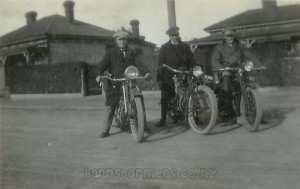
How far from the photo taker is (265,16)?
2886 centimetres

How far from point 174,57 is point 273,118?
2185 mm

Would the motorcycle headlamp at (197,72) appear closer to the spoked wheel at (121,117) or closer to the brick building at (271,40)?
the spoked wheel at (121,117)

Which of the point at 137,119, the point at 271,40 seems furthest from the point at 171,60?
the point at 271,40

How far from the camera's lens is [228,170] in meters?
4.52

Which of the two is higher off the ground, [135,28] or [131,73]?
[135,28]

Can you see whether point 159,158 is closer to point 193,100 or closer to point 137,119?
point 137,119

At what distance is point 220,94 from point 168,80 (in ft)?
3.36

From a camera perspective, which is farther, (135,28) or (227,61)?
(135,28)

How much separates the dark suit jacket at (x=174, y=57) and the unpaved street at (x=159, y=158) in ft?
3.09

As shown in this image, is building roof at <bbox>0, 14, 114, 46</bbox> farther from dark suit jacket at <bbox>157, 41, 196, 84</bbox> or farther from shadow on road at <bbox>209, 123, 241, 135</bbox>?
shadow on road at <bbox>209, 123, 241, 135</bbox>

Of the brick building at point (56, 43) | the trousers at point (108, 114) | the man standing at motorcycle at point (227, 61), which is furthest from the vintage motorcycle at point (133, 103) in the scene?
the brick building at point (56, 43)

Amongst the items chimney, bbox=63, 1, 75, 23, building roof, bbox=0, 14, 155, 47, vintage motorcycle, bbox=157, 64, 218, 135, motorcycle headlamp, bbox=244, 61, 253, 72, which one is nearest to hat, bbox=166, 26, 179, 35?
vintage motorcycle, bbox=157, 64, 218, 135

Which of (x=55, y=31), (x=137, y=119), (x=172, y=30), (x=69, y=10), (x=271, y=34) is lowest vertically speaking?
(x=137, y=119)

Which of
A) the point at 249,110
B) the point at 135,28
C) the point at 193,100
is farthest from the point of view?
the point at 135,28
